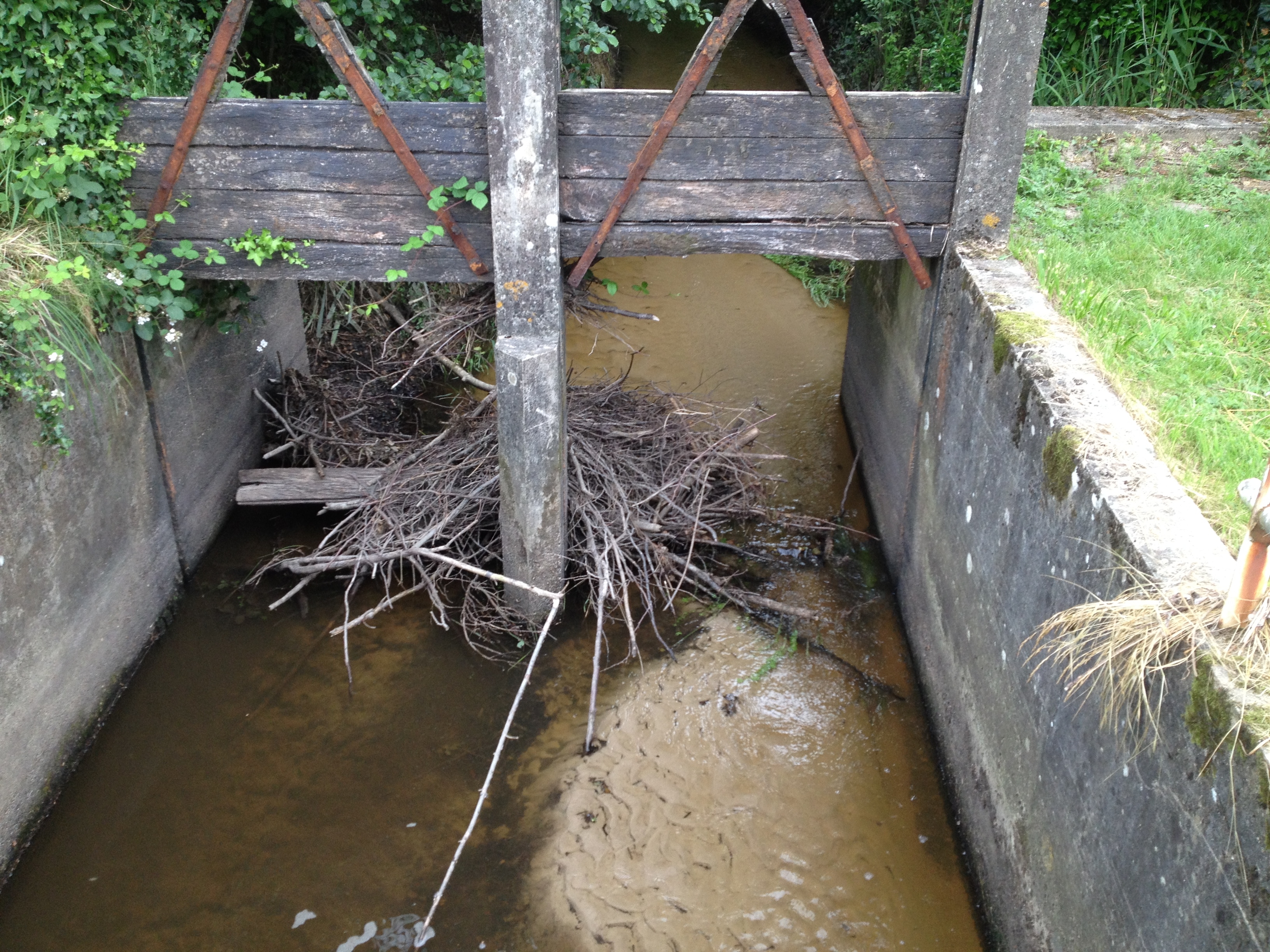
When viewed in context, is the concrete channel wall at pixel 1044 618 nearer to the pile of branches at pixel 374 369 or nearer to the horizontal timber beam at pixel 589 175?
the horizontal timber beam at pixel 589 175

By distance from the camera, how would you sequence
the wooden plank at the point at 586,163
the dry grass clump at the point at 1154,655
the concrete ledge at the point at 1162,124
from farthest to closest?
the concrete ledge at the point at 1162,124, the wooden plank at the point at 586,163, the dry grass clump at the point at 1154,655

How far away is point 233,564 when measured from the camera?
6152 millimetres

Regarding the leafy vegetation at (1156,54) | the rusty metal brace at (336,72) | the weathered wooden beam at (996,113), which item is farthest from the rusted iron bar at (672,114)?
the leafy vegetation at (1156,54)

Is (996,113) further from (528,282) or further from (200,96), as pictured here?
(200,96)

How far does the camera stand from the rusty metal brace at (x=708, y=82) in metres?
4.24

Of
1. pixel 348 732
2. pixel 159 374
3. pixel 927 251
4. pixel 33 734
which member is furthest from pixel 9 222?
pixel 927 251

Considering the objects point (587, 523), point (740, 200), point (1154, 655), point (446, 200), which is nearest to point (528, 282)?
point (446, 200)

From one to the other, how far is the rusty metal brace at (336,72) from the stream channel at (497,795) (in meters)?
2.40

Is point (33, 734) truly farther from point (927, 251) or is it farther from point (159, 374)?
point (927, 251)

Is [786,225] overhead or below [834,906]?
overhead

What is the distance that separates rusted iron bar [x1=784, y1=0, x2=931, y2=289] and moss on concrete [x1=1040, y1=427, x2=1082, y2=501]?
64.3 inches

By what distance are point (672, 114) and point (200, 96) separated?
214 centimetres

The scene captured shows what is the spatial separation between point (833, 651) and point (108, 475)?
13.1 ft

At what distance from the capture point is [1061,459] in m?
3.42
